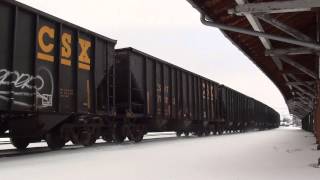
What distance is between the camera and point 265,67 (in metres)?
15.9

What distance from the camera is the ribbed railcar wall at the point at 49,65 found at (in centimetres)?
948

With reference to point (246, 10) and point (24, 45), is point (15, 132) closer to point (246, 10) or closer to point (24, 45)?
point (24, 45)

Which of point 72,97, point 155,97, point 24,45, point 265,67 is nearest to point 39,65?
point 24,45

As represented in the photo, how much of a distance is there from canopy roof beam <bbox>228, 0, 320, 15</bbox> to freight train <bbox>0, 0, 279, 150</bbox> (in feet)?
18.7

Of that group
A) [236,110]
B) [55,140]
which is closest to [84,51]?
[55,140]

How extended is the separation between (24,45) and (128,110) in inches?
237

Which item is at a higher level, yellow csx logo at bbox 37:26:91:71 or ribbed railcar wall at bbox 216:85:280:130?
yellow csx logo at bbox 37:26:91:71

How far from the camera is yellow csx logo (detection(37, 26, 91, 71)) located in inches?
419

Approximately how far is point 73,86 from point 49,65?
1236 mm

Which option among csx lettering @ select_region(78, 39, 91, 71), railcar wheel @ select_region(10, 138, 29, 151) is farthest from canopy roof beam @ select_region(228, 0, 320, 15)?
railcar wheel @ select_region(10, 138, 29, 151)

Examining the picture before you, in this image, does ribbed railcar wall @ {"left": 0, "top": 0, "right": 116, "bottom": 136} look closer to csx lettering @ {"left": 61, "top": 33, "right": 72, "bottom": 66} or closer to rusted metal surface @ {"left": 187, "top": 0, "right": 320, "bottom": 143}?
csx lettering @ {"left": 61, "top": 33, "right": 72, "bottom": 66}

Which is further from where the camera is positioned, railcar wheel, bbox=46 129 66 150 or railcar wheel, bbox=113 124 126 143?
railcar wheel, bbox=113 124 126 143

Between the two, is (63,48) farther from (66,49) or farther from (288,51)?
(288,51)

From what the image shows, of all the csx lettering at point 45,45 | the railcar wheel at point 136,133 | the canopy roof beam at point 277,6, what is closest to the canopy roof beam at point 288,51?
the canopy roof beam at point 277,6
